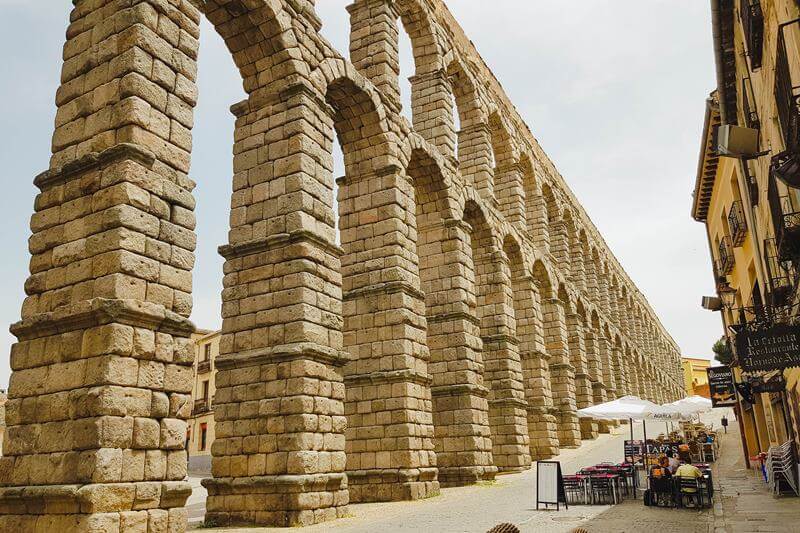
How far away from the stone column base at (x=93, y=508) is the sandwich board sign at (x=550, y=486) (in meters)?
6.19

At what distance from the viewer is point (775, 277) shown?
11414mm

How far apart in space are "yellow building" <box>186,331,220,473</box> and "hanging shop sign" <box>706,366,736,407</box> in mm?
24778

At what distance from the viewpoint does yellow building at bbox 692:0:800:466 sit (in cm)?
803

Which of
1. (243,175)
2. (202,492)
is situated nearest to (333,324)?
(243,175)

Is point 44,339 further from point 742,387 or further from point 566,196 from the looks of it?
point 566,196

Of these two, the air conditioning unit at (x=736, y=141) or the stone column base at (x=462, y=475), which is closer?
the air conditioning unit at (x=736, y=141)

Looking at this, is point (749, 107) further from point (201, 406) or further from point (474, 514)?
point (201, 406)

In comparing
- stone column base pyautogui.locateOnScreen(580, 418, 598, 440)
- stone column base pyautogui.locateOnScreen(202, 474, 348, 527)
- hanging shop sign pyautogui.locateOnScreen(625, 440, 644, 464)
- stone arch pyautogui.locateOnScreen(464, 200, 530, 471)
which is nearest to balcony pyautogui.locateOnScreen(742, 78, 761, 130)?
A: hanging shop sign pyautogui.locateOnScreen(625, 440, 644, 464)

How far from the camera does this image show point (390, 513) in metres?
10.9

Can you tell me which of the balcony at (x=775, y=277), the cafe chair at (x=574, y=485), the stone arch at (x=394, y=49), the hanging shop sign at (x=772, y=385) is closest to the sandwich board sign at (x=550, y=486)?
the cafe chair at (x=574, y=485)

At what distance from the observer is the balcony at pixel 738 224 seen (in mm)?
15789

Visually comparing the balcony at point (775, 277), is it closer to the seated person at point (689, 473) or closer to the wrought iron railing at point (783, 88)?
the wrought iron railing at point (783, 88)

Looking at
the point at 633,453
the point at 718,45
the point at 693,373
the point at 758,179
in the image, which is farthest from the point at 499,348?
the point at 693,373

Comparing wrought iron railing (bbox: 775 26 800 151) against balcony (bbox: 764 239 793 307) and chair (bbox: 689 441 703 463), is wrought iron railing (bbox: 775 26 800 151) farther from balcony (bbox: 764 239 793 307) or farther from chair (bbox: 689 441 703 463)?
chair (bbox: 689 441 703 463)
